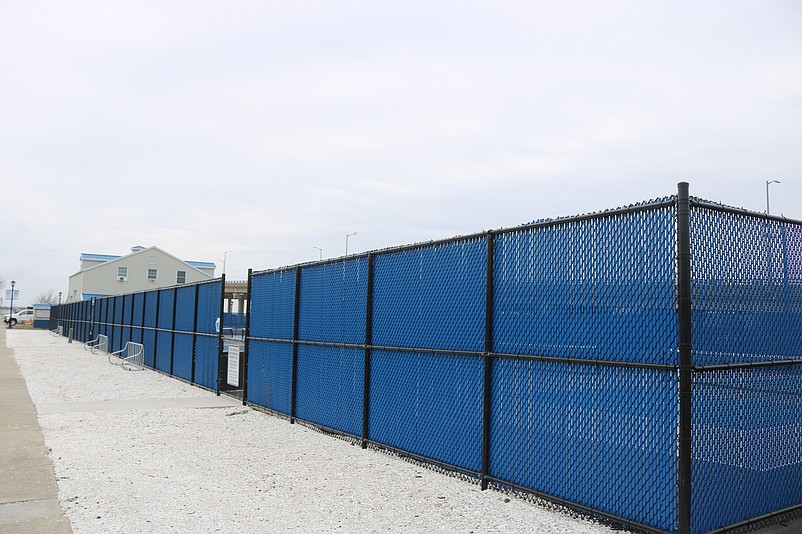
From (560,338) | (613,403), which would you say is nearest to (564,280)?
(560,338)

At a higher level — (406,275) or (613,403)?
(406,275)

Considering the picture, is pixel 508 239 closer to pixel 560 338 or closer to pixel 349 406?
pixel 560 338

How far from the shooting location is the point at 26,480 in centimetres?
720

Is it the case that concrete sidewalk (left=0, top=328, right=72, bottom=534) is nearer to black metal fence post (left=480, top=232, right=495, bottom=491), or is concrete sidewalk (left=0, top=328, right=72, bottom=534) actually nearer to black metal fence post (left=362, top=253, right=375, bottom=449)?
black metal fence post (left=362, top=253, right=375, bottom=449)

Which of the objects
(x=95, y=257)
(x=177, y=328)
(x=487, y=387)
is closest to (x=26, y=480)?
(x=487, y=387)

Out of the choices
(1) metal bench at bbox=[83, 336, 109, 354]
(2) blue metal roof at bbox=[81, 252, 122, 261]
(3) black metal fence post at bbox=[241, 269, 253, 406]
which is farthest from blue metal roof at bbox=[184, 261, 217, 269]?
(3) black metal fence post at bbox=[241, 269, 253, 406]

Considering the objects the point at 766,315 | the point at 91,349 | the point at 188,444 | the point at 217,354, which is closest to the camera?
the point at 766,315

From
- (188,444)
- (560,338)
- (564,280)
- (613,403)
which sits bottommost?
→ (188,444)

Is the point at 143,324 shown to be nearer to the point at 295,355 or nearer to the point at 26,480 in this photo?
the point at 295,355

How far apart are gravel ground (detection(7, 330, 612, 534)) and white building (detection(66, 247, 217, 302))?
57.4 meters

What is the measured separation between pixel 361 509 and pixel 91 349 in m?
27.6

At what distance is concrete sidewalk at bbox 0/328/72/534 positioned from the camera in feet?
18.8

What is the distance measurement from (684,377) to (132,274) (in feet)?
224

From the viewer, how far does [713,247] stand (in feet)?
17.8
